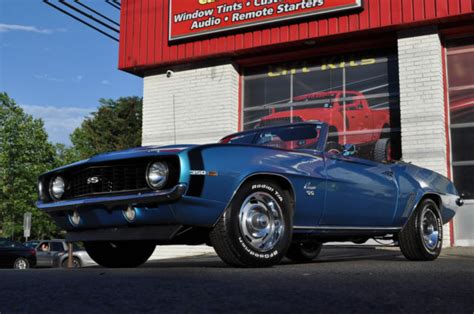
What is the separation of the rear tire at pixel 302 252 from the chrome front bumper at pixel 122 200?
8.63 feet

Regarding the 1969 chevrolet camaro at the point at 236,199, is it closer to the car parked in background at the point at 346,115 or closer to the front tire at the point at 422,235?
the front tire at the point at 422,235

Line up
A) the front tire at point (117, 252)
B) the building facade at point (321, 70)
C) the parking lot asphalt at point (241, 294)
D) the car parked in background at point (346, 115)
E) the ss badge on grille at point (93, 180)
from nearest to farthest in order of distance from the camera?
the parking lot asphalt at point (241, 294), the ss badge on grille at point (93, 180), the front tire at point (117, 252), the building facade at point (321, 70), the car parked in background at point (346, 115)

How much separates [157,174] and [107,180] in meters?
0.60

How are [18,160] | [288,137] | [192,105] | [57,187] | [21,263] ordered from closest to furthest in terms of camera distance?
[57,187]
[288,137]
[192,105]
[21,263]
[18,160]

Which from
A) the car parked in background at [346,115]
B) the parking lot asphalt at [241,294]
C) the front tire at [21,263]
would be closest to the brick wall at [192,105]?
the car parked in background at [346,115]

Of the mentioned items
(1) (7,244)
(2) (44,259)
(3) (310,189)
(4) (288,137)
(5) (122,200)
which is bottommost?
(2) (44,259)

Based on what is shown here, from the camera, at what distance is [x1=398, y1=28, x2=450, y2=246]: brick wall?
11.2 meters

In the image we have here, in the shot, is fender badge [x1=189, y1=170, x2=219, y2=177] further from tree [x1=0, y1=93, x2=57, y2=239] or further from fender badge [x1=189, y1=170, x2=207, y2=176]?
tree [x1=0, y1=93, x2=57, y2=239]

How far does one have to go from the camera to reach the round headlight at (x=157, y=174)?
4.32m

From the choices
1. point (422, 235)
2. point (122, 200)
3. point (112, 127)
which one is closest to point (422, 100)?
point (422, 235)

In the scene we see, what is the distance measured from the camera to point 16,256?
1977cm

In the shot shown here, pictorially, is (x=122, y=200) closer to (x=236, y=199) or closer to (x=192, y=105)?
(x=236, y=199)

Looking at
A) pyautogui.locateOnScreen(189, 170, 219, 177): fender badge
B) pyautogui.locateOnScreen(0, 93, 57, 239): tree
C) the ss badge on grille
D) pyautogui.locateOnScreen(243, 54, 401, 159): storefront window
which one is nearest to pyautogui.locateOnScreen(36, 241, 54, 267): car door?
pyautogui.locateOnScreen(243, 54, 401, 159): storefront window

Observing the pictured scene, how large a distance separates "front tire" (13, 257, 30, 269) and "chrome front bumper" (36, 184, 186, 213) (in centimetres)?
1598
